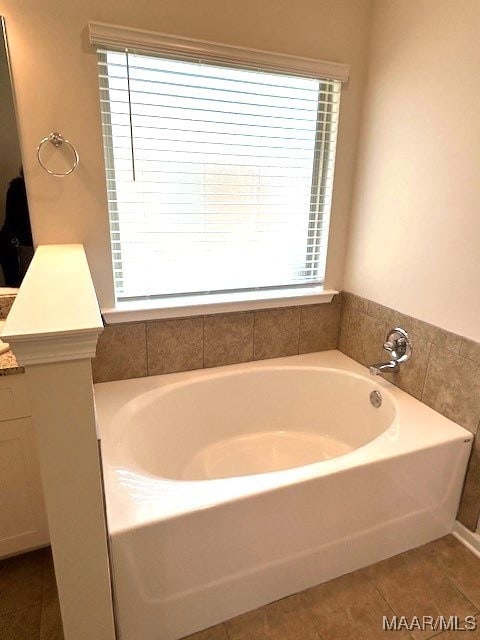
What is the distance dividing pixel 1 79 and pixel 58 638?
76.8 inches

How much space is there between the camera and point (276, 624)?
1.35 meters

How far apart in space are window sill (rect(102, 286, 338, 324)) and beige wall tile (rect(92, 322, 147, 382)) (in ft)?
0.17

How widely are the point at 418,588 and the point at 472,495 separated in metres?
0.44

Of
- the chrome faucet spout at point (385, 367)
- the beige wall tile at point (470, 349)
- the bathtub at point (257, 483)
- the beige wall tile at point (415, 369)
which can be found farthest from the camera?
the chrome faucet spout at point (385, 367)

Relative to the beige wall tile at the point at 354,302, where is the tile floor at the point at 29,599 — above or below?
below

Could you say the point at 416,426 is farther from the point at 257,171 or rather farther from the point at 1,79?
the point at 1,79

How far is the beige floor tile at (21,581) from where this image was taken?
4.59ft

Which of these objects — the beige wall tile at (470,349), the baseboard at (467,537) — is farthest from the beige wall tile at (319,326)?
the baseboard at (467,537)

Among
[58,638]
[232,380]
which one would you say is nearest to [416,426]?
[232,380]

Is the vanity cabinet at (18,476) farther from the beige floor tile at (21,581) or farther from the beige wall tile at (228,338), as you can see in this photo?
the beige wall tile at (228,338)

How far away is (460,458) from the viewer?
161 centimetres

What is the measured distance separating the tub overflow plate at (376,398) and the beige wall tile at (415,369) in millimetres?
113

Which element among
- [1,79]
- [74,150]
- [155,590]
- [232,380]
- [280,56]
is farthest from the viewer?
[232,380]

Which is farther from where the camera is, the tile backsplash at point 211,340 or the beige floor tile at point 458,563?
the tile backsplash at point 211,340
